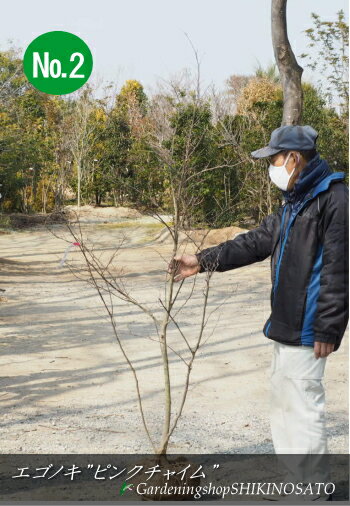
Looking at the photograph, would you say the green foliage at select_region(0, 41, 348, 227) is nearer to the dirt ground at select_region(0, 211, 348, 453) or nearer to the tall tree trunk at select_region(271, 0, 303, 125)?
the tall tree trunk at select_region(271, 0, 303, 125)

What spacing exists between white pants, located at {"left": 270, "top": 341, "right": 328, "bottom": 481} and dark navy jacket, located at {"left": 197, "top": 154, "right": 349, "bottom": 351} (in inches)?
2.6

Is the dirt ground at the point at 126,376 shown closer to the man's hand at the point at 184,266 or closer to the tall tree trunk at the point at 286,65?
the man's hand at the point at 184,266

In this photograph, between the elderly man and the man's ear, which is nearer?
the elderly man

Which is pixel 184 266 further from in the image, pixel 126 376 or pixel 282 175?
pixel 126 376

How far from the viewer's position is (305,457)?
299 centimetres

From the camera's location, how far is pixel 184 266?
3.30 metres

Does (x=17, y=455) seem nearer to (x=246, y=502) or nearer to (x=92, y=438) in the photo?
(x=92, y=438)

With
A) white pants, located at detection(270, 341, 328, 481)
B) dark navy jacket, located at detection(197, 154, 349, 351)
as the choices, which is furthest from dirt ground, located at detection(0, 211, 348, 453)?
dark navy jacket, located at detection(197, 154, 349, 351)

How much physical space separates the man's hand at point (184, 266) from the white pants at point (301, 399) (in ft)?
1.58

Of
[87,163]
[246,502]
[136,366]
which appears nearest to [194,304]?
[136,366]

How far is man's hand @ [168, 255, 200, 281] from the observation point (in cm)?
325

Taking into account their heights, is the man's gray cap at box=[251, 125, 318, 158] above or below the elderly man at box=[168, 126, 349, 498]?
above

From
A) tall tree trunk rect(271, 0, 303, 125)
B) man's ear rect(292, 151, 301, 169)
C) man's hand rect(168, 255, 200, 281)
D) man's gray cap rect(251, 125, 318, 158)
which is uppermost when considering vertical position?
tall tree trunk rect(271, 0, 303, 125)

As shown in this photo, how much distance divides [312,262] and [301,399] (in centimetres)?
50
